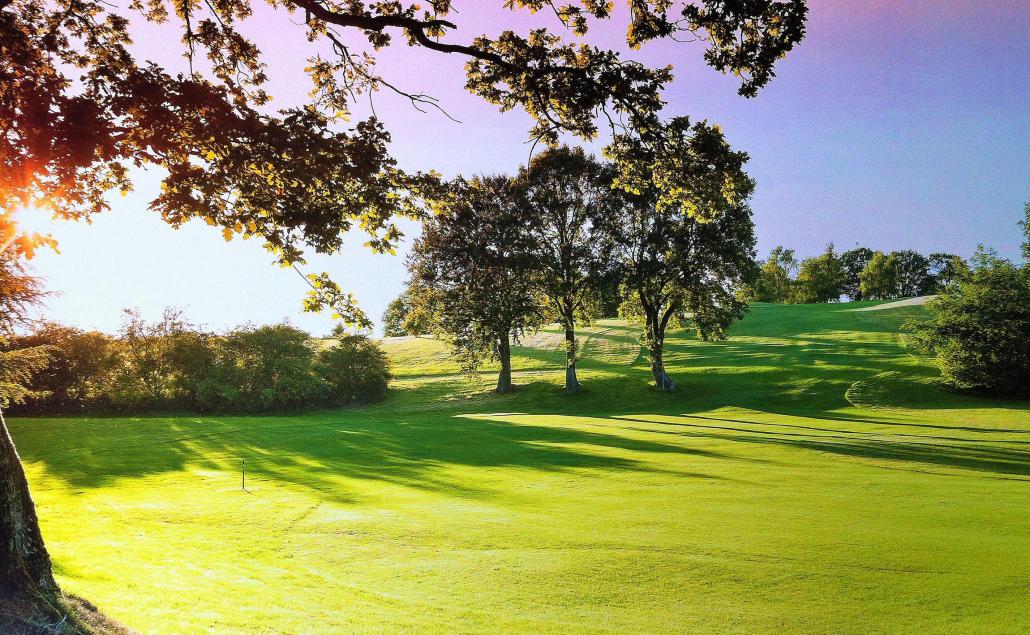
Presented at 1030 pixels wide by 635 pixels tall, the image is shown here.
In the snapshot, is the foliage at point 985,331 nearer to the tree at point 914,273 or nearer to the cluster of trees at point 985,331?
the cluster of trees at point 985,331

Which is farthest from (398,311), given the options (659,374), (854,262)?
(854,262)

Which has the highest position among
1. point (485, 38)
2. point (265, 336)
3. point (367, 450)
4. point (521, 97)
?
point (485, 38)

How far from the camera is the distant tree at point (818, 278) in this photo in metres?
99.6

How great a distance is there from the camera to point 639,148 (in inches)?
326

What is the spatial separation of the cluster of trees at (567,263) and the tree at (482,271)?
79mm

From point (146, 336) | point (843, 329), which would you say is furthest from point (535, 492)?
point (843, 329)

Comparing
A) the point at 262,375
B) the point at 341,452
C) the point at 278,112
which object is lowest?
the point at 341,452

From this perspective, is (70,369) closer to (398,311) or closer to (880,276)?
(398,311)

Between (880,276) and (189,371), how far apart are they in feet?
360

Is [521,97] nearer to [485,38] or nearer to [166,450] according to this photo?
[485,38]

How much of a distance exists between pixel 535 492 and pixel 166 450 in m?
15.2

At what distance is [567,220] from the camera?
42.0m

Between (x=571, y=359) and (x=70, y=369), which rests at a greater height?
(x=70, y=369)

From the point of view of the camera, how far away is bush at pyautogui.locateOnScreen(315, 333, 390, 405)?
152 feet
